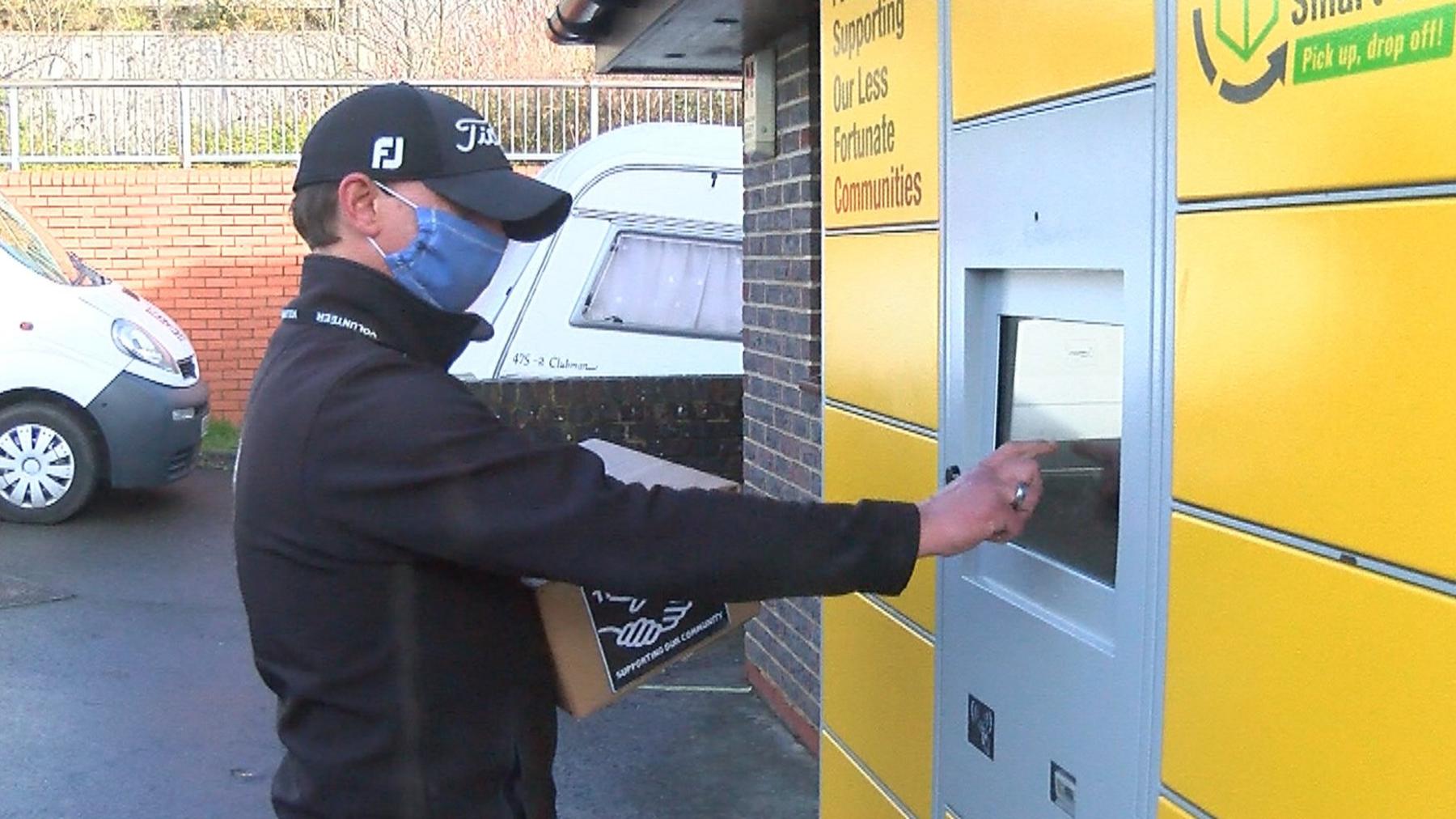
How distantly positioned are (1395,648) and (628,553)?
3.30 ft

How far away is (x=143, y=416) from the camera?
10477 mm

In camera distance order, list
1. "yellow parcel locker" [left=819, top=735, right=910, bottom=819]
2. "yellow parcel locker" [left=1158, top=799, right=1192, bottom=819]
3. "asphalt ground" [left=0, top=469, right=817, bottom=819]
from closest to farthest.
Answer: "yellow parcel locker" [left=1158, top=799, right=1192, bottom=819]
"yellow parcel locker" [left=819, top=735, right=910, bottom=819]
"asphalt ground" [left=0, top=469, right=817, bottom=819]

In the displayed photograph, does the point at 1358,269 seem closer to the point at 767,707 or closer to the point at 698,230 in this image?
the point at 767,707

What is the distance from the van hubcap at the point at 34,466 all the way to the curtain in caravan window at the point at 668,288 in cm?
356

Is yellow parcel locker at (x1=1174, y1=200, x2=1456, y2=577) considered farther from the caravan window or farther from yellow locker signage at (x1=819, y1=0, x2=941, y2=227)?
the caravan window

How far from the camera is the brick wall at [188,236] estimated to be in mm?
13672

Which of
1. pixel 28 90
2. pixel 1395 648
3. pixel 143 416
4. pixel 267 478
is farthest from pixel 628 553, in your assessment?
pixel 28 90

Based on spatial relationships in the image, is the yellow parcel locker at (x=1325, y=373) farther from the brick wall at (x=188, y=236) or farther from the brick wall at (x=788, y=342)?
the brick wall at (x=188, y=236)

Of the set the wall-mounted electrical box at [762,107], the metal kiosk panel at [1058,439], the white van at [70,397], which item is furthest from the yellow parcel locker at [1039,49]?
the white van at [70,397]

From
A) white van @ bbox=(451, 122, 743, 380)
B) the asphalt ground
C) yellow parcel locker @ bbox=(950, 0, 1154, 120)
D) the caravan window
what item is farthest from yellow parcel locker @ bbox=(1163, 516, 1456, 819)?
the caravan window

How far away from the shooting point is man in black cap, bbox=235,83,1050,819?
228 cm

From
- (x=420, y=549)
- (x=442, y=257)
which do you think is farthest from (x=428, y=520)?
(x=442, y=257)

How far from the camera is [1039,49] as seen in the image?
2.56m

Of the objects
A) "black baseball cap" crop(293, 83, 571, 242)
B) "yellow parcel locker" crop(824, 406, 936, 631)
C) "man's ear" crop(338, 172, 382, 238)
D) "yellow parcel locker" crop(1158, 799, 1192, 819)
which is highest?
"black baseball cap" crop(293, 83, 571, 242)
